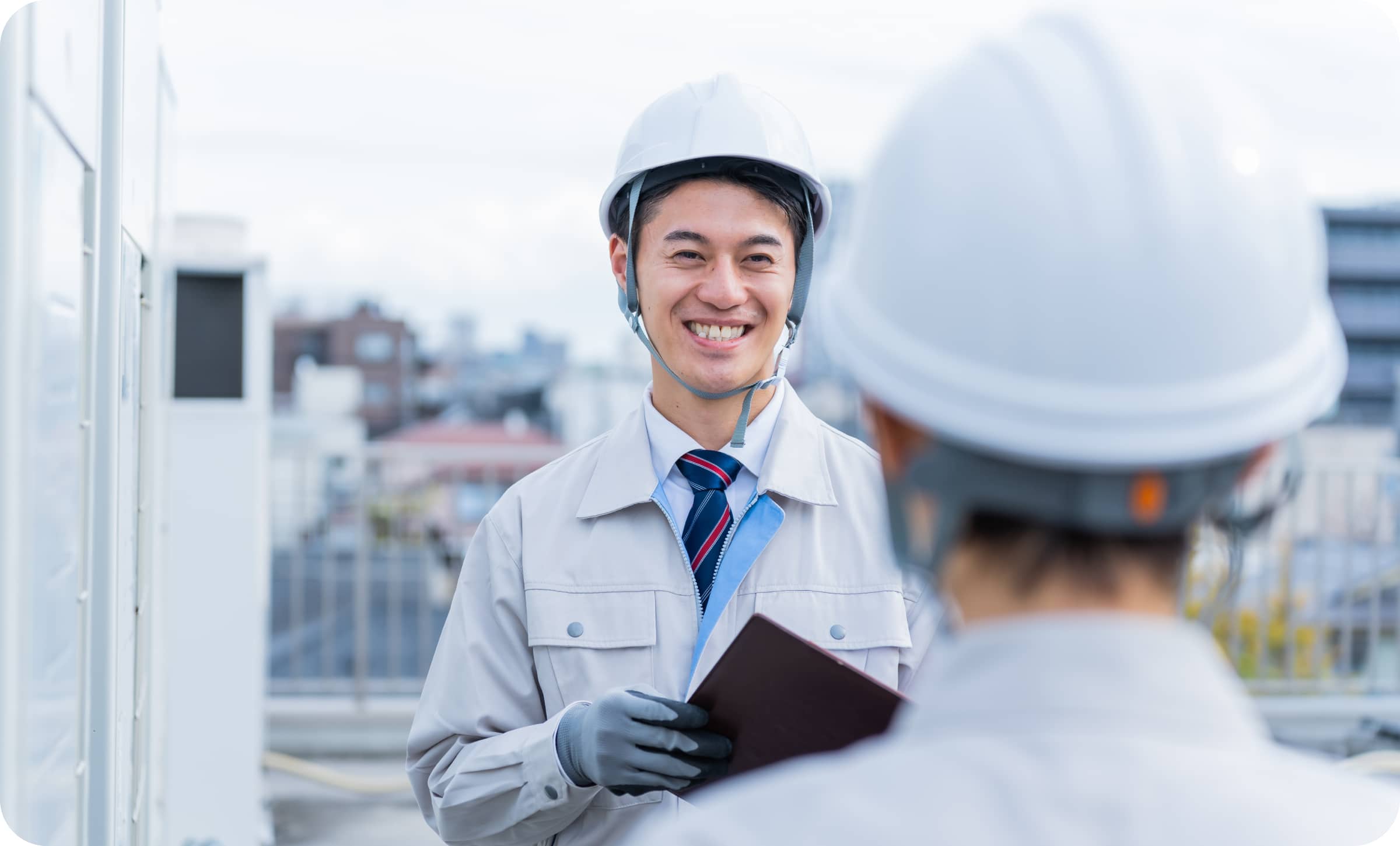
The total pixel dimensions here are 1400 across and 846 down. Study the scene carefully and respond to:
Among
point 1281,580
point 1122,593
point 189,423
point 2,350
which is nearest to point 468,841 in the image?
point 2,350

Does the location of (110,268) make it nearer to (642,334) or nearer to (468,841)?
(642,334)

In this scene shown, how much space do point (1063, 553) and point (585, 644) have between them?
108 centimetres

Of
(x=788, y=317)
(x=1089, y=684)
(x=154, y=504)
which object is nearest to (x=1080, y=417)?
(x=1089, y=684)

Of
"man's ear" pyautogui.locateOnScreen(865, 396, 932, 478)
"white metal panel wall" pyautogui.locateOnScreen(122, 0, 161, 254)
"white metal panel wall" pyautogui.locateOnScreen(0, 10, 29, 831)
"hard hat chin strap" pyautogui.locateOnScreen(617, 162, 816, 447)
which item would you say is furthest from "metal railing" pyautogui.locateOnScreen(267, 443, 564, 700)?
"man's ear" pyautogui.locateOnScreen(865, 396, 932, 478)

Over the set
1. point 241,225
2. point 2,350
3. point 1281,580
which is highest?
point 241,225

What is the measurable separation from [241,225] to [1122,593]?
3675 millimetres

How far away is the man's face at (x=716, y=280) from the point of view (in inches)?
73.1

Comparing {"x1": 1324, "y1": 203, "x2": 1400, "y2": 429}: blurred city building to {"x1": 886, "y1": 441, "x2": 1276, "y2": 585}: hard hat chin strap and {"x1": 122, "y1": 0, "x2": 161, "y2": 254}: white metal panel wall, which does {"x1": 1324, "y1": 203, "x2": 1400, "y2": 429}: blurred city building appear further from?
{"x1": 886, "y1": 441, "x2": 1276, "y2": 585}: hard hat chin strap

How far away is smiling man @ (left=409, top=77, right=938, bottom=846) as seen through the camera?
5.62 feet

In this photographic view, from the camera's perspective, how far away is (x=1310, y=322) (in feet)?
2.74

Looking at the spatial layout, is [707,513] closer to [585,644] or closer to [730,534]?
[730,534]

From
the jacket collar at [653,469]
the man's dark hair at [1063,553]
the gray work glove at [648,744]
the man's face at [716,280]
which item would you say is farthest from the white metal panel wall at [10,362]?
the man's face at [716,280]

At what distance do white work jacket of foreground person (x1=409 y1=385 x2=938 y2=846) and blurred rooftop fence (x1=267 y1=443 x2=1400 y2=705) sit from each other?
3.51 m

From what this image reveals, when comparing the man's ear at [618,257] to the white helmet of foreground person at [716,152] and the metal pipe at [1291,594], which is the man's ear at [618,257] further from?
the metal pipe at [1291,594]
